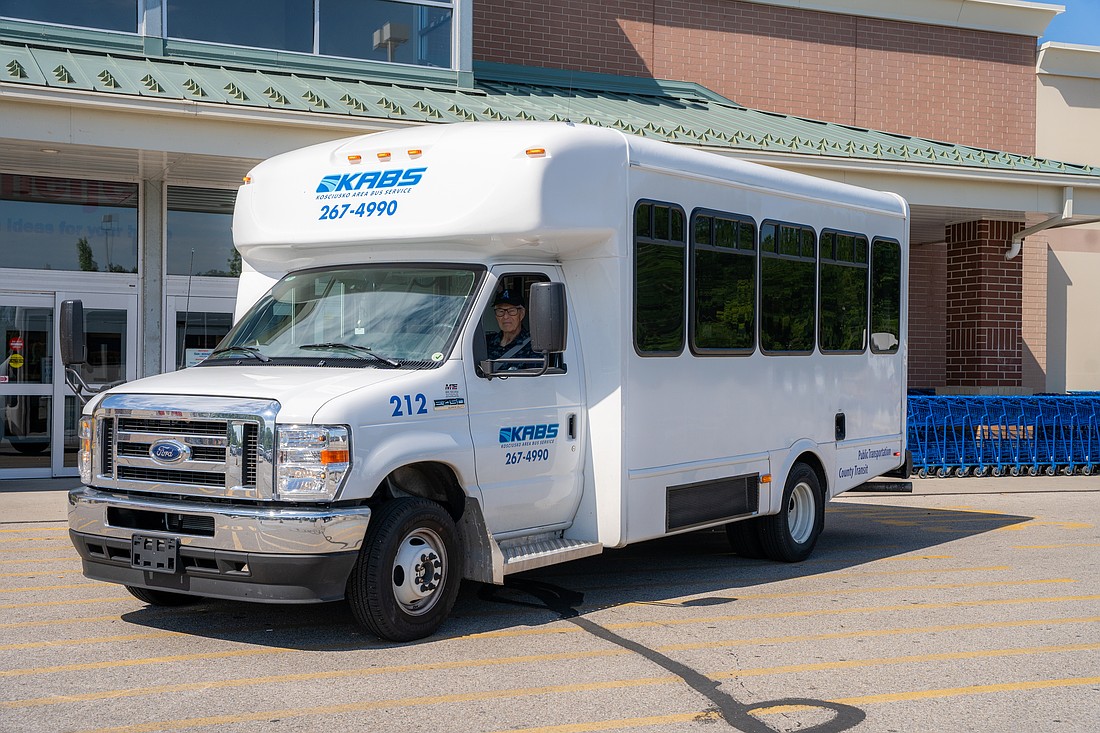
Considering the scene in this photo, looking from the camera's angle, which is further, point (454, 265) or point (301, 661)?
point (454, 265)

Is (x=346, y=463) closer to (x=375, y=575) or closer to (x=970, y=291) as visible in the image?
(x=375, y=575)

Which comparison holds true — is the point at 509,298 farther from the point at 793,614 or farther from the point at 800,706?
the point at 800,706

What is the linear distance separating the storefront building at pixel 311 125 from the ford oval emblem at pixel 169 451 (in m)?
3.88

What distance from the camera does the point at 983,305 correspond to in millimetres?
20266

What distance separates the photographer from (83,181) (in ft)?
49.0

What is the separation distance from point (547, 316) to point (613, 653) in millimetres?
1922

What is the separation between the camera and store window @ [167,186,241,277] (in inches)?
606

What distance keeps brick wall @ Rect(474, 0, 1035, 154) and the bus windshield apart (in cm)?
1233

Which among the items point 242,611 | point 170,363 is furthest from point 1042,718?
point 170,363

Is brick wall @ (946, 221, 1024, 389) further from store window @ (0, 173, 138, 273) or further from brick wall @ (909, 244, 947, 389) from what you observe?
store window @ (0, 173, 138, 273)

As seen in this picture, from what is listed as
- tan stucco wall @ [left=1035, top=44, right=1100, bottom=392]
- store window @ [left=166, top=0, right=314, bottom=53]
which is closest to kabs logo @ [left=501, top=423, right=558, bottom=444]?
store window @ [left=166, top=0, right=314, bottom=53]

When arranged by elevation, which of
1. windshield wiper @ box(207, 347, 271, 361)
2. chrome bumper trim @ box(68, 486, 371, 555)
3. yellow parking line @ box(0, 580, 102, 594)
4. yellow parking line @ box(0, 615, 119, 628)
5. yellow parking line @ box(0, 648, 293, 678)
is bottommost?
yellow parking line @ box(0, 648, 293, 678)

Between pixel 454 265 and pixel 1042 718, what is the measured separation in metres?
4.09

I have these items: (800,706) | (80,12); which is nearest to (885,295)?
(800,706)
